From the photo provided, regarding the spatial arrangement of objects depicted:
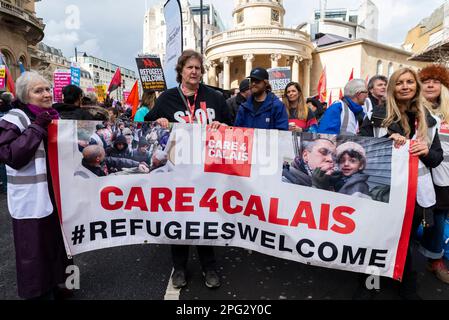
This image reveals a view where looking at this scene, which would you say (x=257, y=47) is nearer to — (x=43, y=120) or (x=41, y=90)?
(x=41, y=90)

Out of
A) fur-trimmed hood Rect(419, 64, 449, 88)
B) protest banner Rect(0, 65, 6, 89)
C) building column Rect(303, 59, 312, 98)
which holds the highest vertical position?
building column Rect(303, 59, 312, 98)

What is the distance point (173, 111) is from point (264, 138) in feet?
3.10

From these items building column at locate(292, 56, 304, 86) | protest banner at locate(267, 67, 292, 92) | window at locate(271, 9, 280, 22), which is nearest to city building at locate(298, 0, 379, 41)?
window at locate(271, 9, 280, 22)

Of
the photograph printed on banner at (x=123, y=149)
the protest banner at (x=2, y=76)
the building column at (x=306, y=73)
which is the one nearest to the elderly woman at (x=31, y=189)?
the photograph printed on banner at (x=123, y=149)

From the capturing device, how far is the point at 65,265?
2.80m

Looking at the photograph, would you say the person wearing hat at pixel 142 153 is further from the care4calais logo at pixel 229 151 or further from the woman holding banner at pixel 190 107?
the care4calais logo at pixel 229 151

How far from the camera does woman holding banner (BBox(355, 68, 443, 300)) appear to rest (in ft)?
8.64

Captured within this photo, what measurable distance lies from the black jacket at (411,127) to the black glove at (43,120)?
8.72 ft

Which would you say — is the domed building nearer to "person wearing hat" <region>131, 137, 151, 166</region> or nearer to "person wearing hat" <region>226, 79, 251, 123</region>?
"person wearing hat" <region>226, 79, 251, 123</region>

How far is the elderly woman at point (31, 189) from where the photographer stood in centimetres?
235

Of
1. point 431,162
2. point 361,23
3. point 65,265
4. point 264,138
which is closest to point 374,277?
point 431,162

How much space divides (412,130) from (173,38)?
16.5ft

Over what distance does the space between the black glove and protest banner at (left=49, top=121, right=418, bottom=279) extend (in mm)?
206
